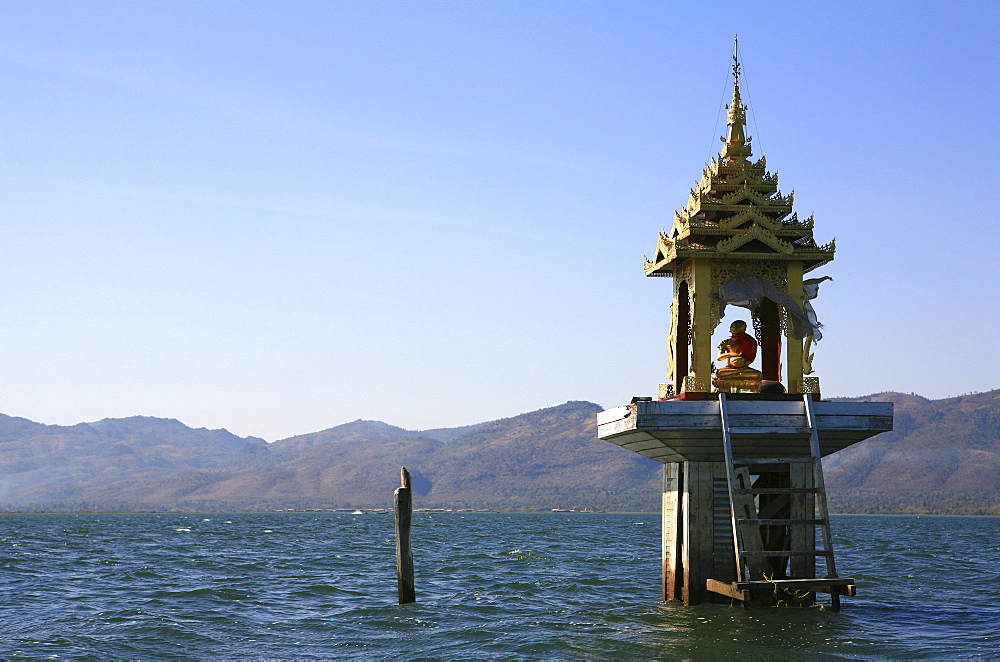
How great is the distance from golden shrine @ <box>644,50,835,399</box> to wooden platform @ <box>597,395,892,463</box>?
95 centimetres

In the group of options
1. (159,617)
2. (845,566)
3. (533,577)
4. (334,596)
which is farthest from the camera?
(845,566)

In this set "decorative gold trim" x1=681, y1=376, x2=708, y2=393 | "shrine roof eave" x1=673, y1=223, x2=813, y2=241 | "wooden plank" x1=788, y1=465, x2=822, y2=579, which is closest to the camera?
"wooden plank" x1=788, y1=465, x2=822, y2=579

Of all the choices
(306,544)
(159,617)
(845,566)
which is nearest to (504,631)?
(159,617)

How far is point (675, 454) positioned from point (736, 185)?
643 centimetres

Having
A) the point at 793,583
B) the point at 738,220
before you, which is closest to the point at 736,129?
the point at 738,220

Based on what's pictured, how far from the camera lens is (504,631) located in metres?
26.4

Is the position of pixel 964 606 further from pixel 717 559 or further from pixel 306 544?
pixel 306 544

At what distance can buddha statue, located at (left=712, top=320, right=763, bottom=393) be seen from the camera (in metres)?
25.3

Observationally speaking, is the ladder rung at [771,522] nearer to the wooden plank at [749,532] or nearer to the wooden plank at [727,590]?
the wooden plank at [749,532]

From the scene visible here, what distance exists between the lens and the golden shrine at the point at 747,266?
82.2ft

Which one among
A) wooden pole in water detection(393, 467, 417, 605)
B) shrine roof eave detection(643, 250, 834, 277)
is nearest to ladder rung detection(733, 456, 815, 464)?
shrine roof eave detection(643, 250, 834, 277)

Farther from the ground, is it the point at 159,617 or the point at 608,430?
the point at 608,430

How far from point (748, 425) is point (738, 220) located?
4835mm

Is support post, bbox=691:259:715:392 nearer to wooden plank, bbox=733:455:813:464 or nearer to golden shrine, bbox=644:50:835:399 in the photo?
golden shrine, bbox=644:50:835:399
